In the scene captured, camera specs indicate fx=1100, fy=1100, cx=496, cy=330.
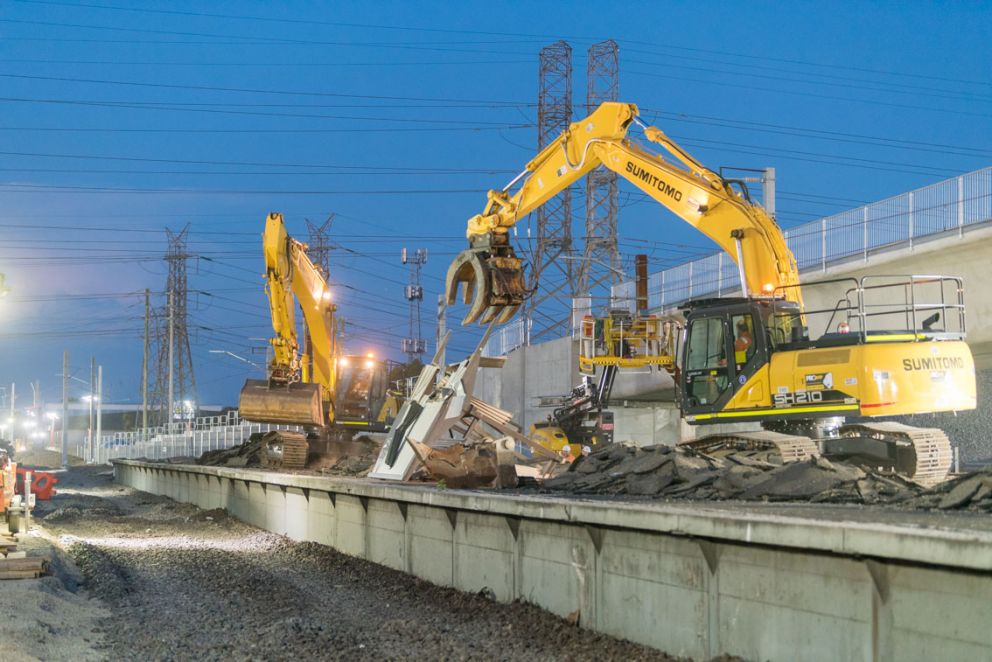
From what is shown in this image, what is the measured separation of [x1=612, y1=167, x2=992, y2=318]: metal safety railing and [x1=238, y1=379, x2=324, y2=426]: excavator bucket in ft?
23.6

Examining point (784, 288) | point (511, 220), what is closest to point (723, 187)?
point (784, 288)

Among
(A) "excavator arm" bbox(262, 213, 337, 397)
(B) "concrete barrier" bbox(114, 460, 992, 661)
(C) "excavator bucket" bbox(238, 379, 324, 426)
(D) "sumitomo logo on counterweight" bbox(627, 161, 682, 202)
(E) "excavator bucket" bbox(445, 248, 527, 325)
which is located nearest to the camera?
(B) "concrete barrier" bbox(114, 460, 992, 661)

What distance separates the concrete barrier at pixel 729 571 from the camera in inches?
251

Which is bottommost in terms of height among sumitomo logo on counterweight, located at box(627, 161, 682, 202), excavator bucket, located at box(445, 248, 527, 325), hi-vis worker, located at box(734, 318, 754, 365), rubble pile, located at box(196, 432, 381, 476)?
rubble pile, located at box(196, 432, 381, 476)

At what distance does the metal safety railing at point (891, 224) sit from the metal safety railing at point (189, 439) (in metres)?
20.6

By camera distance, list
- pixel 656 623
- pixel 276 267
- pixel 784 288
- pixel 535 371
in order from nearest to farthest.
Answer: pixel 656 623, pixel 784 288, pixel 276 267, pixel 535 371

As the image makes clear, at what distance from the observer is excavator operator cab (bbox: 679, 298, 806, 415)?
47.3 ft

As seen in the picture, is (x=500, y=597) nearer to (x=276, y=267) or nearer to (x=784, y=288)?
(x=784, y=288)

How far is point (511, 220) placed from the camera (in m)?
17.5

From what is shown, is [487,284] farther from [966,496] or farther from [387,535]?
[966,496]

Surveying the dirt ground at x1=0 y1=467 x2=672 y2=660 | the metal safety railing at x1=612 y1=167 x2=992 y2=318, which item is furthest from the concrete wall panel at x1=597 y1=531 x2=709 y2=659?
the metal safety railing at x1=612 y1=167 x2=992 y2=318

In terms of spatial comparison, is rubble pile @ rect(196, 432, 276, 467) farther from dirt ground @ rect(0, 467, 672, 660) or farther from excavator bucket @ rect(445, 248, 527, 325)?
excavator bucket @ rect(445, 248, 527, 325)

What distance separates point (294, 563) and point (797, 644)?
1040 cm

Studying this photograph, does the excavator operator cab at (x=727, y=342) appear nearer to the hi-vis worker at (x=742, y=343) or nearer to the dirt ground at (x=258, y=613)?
the hi-vis worker at (x=742, y=343)
